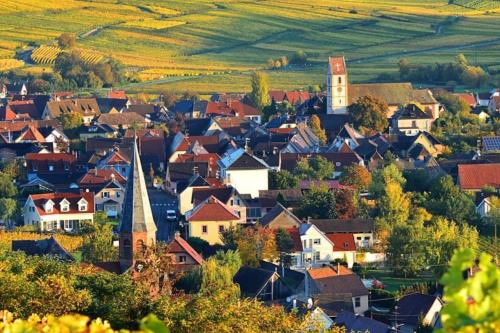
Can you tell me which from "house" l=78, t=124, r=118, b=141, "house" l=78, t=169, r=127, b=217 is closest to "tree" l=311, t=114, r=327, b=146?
"house" l=78, t=124, r=118, b=141

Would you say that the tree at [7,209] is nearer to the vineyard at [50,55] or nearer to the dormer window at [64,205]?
the dormer window at [64,205]

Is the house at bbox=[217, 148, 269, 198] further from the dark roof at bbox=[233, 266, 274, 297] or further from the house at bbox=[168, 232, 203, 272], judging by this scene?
the dark roof at bbox=[233, 266, 274, 297]

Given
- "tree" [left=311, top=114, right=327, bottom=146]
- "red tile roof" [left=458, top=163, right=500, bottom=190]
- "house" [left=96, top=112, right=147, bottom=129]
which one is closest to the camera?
"red tile roof" [left=458, top=163, right=500, bottom=190]

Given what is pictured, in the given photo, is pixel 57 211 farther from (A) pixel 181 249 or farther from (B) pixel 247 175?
(A) pixel 181 249

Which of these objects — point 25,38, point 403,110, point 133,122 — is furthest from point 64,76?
point 403,110

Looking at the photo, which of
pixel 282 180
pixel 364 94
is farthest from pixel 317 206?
pixel 364 94

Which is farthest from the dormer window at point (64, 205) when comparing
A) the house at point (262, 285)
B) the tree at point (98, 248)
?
the house at point (262, 285)
